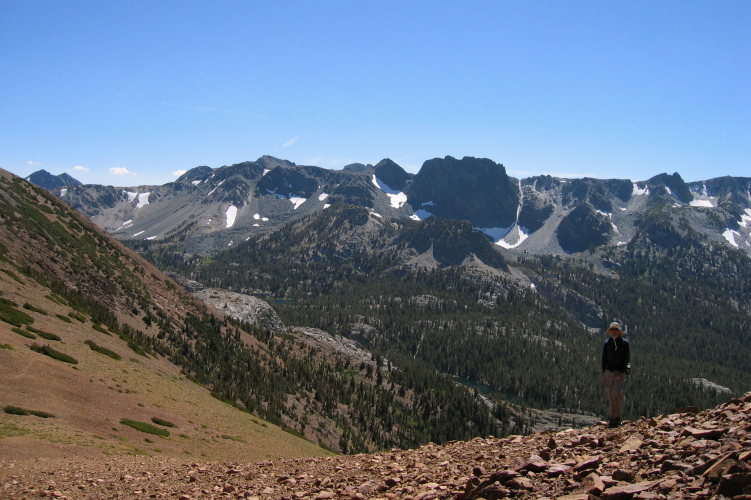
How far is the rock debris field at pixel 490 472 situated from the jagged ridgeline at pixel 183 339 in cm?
2412

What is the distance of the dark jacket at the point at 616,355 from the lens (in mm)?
21547

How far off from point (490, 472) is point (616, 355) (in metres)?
10.8

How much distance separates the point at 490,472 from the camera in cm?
1441

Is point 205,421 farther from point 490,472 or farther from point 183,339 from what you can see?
point 183,339

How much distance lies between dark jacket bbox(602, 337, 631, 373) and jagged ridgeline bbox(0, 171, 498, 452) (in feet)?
132

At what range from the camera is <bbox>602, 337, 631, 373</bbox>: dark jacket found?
2155 centimetres

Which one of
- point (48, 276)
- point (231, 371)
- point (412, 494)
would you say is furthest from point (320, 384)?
point (412, 494)

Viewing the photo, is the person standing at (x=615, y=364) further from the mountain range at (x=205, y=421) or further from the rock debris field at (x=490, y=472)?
the mountain range at (x=205, y=421)

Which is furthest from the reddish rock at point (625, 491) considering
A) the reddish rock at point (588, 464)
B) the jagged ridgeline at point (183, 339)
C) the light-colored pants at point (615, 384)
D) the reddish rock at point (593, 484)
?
the jagged ridgeline at point (183, 339)

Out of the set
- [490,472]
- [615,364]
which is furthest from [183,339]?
[490,472]

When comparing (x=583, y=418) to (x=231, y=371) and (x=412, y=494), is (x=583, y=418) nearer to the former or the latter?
(x=231, y=371)

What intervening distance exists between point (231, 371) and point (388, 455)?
7041cm

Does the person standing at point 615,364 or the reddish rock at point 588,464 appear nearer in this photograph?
the reddish rock at point 588,464

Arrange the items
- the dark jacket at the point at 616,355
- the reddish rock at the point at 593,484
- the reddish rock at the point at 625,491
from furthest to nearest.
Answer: the dark jacket at the point at 616,355
the reddish rock at the point at 593,484
the reddish rock at the point at 625,491
